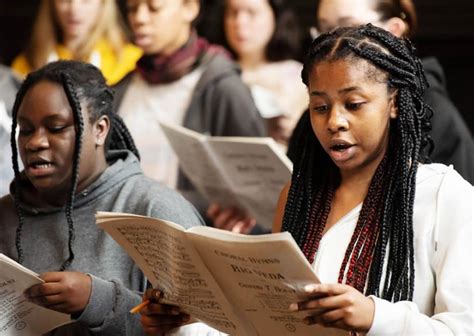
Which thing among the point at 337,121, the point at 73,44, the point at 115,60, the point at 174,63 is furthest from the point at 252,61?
the point at 337,121

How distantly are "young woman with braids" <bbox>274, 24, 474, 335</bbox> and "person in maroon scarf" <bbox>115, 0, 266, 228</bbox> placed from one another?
1.68m

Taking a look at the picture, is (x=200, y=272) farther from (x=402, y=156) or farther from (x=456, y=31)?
(x=456, y=31)

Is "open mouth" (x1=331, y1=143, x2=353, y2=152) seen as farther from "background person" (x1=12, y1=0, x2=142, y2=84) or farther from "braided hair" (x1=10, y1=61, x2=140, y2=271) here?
"background person" (x1=12, y1=0, x2=142, y2=84)

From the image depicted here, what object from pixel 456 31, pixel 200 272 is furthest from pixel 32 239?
pixel 456 31

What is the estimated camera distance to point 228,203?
13.8 ft

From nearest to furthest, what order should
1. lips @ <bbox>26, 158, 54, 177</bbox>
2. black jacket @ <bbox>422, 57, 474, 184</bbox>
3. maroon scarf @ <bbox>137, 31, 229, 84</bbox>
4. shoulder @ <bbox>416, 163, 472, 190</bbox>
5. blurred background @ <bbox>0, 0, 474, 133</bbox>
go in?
shoulder @ <bbox>416, 163, 472, 190</bbox>
lips @ <bbox>26, 158, 54, 177</bbox>
black jacket @ <bbox>422, 57, 474, 184</bbox>
maroon scarf @ <bbox>137, 31, 229, 84</bbox>
blurred background @ <bbox>0, 0, 474, 133</bbox>

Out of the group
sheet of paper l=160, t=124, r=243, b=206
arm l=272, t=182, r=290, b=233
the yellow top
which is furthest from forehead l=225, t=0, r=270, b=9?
arm l=272, t=182, r=290, b=233

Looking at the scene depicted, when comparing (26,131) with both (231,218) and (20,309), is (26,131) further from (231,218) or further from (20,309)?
(231,218)

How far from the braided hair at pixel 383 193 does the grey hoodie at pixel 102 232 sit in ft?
1.86

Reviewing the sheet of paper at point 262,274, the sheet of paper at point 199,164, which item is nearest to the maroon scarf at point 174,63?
the sheet of paper at point 199,164

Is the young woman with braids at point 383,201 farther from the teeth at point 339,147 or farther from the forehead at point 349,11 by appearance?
the forehead at point 349,11

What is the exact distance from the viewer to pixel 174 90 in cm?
472

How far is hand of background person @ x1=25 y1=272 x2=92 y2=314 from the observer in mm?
3000

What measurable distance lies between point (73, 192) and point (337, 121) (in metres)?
0.98
